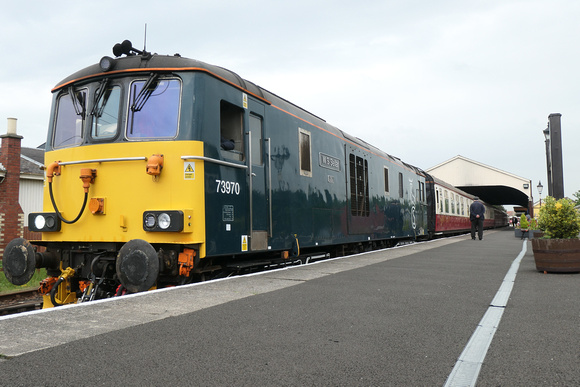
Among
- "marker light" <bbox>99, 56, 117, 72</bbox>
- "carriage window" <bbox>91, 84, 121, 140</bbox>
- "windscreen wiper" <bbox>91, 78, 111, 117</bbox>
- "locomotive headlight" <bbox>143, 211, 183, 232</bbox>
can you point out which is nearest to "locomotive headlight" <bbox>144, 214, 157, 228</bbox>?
"locomotive headlight" <bbox>143, 211, 183, 232</bbox>

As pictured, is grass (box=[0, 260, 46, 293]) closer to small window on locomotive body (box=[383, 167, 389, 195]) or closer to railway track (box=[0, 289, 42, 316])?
railway track (box=[0, 289, 42, 316])

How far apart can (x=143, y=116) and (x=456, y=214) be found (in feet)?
76.1

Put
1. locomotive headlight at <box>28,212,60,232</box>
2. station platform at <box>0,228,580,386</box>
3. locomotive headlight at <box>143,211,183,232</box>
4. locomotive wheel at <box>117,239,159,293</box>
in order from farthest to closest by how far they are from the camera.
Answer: locomotive headlight at <box>28,212,60,232</box> → locomotive headlight at <box>143,211,183,232</box> → locomotive wheel at <box>117,239,159,293</box> → station platform at <box>0,228,580,386</box>

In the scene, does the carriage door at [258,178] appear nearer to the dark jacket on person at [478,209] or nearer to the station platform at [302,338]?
the station platform at [302,338]

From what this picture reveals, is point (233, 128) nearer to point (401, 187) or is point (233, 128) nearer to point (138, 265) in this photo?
point (138, 265)

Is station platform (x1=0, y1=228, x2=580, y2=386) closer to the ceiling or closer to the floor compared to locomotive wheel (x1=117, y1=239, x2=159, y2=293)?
closer to the floor

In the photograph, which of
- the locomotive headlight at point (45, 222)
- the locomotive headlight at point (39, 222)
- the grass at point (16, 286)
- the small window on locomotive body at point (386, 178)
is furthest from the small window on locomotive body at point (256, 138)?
the small window on locomotive body at point (386, 178)

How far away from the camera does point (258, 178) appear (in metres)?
6.62

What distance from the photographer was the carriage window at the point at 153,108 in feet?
18.1

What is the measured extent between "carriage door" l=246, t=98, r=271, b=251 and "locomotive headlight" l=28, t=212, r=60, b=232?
8.23 ft

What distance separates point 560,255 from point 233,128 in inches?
203

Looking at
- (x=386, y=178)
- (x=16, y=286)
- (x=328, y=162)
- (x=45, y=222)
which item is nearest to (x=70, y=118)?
(x=45, y=222)

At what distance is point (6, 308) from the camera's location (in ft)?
21.9

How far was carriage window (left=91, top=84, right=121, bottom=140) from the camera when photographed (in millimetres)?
5738
